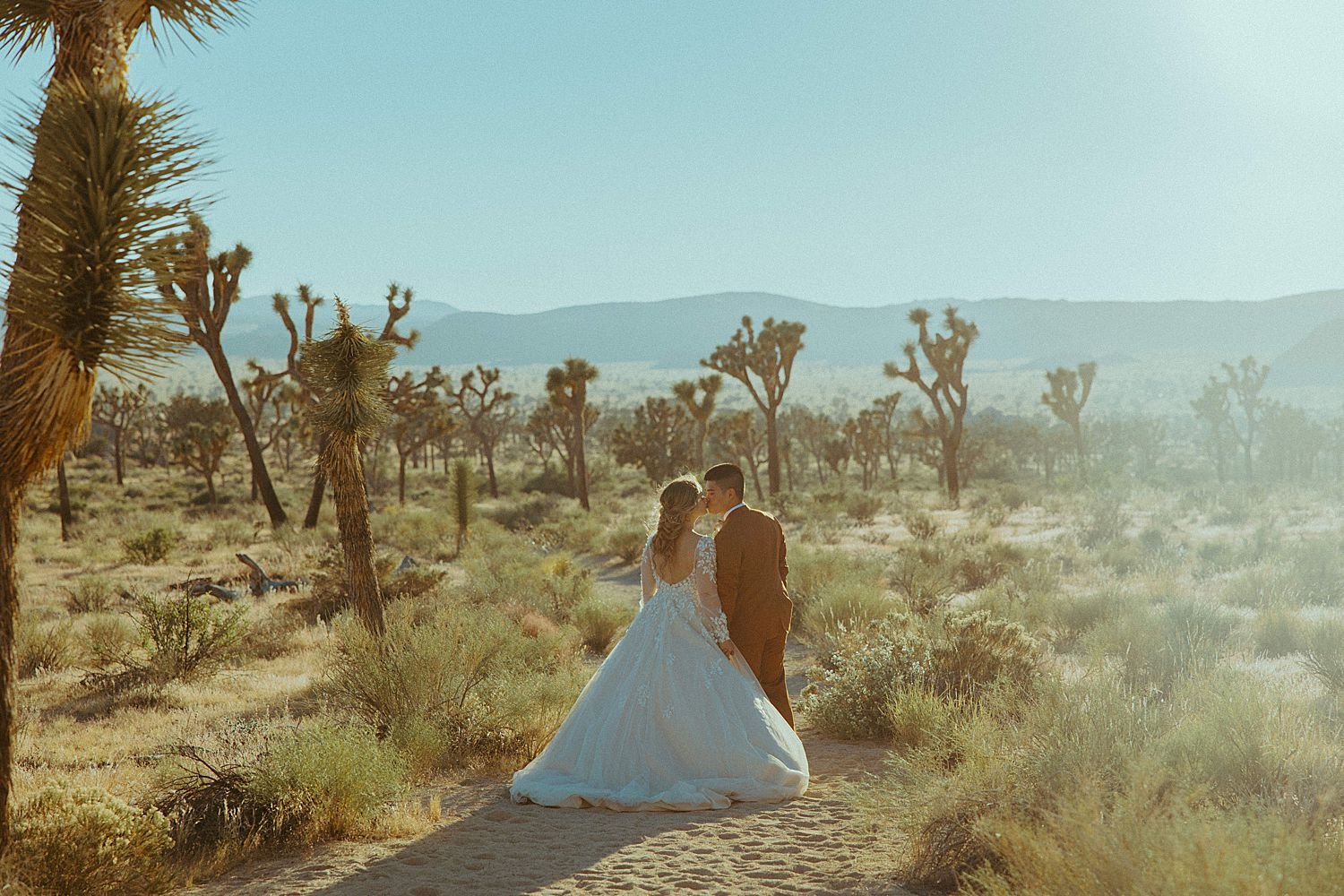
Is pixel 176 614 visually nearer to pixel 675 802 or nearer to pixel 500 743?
pixel 500 743

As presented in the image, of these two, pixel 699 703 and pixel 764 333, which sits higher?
pixel 764 333

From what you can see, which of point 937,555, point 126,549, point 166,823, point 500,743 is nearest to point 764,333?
point 937,555

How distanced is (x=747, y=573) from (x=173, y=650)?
21.1 feet

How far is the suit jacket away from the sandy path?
112 cm

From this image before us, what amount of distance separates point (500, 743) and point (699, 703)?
1.97 metres

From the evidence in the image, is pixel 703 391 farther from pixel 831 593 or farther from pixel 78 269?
pixel 78 269

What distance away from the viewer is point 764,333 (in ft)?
106

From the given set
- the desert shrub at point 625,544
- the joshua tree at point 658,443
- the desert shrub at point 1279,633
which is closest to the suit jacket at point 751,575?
the desert shrub at point 1279,633

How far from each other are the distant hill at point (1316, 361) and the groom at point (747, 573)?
554 ft

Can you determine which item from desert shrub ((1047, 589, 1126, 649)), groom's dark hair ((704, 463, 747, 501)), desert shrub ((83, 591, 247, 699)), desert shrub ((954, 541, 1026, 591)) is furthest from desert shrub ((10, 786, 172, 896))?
desert shrub ((954, 541, 1026, 591))

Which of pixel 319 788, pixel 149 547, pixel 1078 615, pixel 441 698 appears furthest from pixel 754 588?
pixel 149 547

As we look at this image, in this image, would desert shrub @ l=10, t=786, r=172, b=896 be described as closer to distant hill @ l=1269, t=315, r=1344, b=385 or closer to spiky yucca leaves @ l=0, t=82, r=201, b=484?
spiky yucca leaves @ l=0, t=82, r=201, b=484

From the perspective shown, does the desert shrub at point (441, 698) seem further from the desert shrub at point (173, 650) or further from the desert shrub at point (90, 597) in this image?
the desert shrub at point (90, 597)

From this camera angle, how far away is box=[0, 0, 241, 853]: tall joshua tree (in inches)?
156
